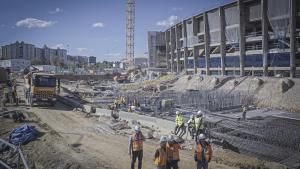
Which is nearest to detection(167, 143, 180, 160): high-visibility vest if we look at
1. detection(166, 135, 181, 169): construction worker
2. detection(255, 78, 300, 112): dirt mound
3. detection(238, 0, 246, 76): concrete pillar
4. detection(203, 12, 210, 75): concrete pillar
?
detection(166, 135, 181, 169): construction worker

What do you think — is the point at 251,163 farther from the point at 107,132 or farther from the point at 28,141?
the point at 28,141

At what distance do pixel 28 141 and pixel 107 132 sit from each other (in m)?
4.23

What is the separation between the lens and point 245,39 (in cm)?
4178

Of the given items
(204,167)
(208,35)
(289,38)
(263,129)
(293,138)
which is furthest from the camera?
(208,35)

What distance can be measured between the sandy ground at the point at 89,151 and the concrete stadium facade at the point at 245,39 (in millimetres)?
26628

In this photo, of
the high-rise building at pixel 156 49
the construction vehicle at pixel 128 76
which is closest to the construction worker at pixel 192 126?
the construction vehicle at pixel 128 76

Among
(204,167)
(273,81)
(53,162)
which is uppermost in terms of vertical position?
(273,81)

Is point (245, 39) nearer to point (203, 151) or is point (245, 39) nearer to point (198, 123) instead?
point (198, 123)

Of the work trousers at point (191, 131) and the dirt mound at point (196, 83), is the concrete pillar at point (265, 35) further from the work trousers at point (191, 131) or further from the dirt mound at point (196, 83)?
the work trousers at point (191, 131)

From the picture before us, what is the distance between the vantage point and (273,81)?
30.8 meters

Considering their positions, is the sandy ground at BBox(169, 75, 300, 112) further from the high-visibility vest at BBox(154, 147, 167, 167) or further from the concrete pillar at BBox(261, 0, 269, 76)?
the high-visibility vest at BBox(154, 147, 167, 167)

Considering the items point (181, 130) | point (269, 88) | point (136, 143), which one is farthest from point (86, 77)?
point (136, 143)

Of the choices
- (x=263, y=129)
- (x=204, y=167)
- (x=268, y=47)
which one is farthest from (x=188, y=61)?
(x=204, y=167)

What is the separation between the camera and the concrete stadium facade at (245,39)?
3538 cm
